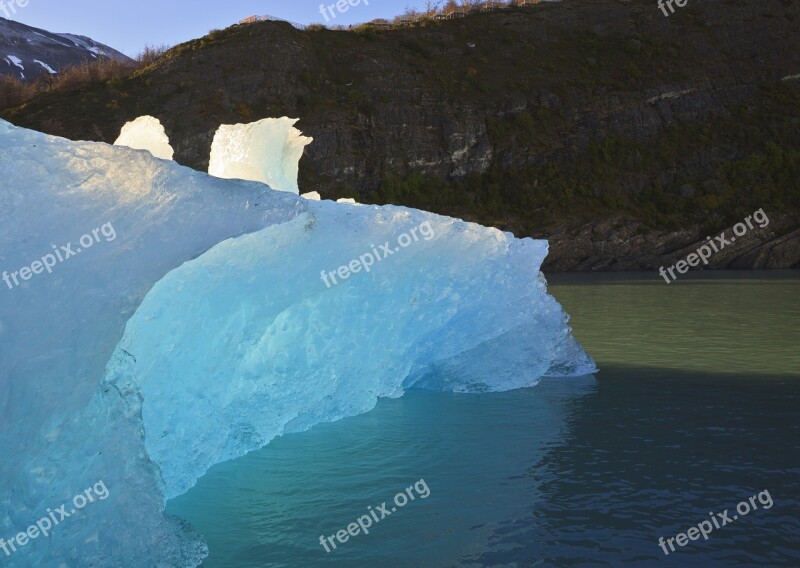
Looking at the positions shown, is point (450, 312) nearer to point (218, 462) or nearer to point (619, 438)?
point (619, 438)

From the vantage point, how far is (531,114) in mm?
61281

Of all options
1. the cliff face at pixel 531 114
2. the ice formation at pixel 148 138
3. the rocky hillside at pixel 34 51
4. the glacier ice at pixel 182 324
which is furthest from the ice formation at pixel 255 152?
the rocky hillside at pixel 34 51

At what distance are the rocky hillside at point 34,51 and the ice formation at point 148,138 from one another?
355 ft

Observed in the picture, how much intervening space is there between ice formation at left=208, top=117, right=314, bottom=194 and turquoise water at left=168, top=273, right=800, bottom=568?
3.91 m

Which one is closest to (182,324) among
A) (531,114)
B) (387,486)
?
(387,486)

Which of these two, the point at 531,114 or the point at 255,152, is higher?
the point at 531,114

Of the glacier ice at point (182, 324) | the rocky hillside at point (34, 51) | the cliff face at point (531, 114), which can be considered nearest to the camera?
the glacier ice at point (182, 324)

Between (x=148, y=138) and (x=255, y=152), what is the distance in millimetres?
1875

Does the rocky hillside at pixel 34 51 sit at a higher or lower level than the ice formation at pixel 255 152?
higher

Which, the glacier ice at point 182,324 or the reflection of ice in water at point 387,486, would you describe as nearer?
the glacier ice at point 182,324

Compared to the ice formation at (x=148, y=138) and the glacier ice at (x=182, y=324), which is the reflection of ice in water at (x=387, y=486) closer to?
the glacier ice at (x=182, y=324)

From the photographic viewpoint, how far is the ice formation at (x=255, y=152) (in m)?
11.6

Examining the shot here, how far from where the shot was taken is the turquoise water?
5457mm

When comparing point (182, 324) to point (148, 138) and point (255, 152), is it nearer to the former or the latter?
point (148, 138)
